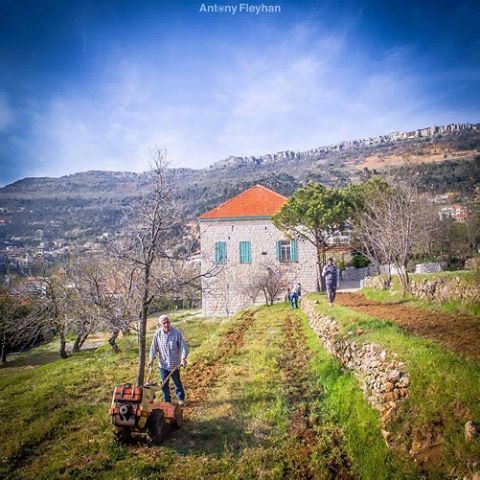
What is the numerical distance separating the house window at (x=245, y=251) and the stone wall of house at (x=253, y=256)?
0.23 meters

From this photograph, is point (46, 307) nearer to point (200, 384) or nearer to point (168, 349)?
point (200, 384)

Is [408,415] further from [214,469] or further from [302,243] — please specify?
[302,243]

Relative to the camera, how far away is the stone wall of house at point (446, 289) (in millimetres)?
8125

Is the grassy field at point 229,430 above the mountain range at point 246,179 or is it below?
below

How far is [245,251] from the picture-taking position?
24938 mm

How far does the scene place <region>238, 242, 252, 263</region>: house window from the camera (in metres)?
24.9

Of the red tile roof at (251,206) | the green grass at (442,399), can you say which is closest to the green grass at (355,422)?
the green grass at (442,399)

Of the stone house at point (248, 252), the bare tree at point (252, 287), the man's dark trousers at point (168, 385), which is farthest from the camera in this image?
the stone house at point (248, 252)

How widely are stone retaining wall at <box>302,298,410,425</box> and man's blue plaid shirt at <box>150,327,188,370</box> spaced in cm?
323

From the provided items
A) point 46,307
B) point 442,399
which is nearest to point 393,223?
point 442,399

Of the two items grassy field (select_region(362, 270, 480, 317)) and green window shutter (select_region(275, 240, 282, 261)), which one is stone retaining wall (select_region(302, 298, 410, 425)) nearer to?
grassy field (select_region(362, 270, 480, 317))

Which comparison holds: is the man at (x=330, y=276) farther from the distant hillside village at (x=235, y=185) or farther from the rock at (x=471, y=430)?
the distant hillside village at (x=235, y=185)

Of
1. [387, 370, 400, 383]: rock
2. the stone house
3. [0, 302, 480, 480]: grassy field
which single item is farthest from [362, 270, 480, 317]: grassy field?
the stone house

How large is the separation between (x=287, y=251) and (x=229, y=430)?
19826 millimetres
